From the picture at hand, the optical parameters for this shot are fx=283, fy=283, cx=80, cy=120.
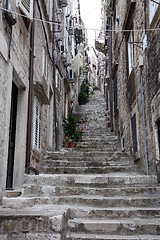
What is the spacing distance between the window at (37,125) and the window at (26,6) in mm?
2210

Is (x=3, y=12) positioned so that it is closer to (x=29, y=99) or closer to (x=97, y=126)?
(x=29, y=99)

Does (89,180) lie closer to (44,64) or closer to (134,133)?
(134,133)

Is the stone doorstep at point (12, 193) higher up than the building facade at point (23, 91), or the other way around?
the building facade at point (23, 91)

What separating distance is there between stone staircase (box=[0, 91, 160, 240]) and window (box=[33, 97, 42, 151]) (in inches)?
28.8

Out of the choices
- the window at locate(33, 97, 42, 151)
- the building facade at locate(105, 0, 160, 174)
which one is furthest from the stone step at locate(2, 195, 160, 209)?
the window at locate(33, 97, 42, 151)

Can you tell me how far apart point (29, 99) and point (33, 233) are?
3.71 meters

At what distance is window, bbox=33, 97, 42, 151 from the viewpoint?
7277mm

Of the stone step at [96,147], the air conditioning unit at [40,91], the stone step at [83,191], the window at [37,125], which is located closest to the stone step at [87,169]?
the window at [37,125]

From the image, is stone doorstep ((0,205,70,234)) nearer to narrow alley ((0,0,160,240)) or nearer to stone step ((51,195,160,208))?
narrow alley ((0,0,160,240))

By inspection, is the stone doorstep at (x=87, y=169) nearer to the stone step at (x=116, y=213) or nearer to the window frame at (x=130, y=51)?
the stone step at (x=116, y=213)

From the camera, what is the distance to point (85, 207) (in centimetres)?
472

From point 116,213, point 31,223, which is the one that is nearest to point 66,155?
point 116,213

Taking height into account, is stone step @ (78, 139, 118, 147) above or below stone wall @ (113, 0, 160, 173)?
below

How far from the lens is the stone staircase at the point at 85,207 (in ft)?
10.7
